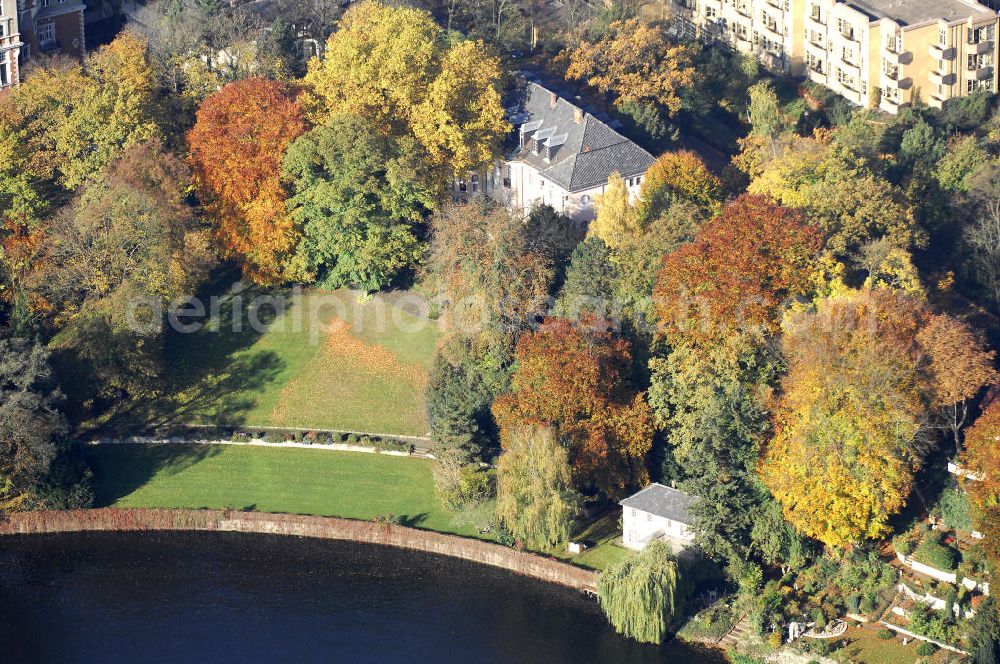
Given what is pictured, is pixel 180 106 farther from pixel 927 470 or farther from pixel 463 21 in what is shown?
pixel 927 470

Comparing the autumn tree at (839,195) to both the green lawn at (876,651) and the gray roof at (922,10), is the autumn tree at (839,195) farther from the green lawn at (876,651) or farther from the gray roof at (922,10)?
the green lawn at (876,651)

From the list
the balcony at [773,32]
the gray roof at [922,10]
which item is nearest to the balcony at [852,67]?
the gray roof at [922,10]

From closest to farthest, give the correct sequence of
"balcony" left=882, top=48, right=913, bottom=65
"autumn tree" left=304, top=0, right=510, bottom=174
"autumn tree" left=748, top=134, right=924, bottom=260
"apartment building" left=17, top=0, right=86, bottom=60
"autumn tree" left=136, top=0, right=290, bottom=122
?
"autumn tree" left=748, top=134, right=924, bottom=260, "autumn tree" left=304, top=0, right=510, bottom=174, "autumn tree" left=136, top=0, right=290, bottom=122, "balcony" left=882, top=48, right=913, bottom=65, "apartment building" left=17, top=0, right=86, bottom=60

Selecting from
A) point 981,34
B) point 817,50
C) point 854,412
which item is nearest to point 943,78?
point 981,34

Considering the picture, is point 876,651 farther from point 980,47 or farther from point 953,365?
point 980,47

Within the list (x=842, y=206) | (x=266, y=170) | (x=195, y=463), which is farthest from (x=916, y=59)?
(x=195, y=463)

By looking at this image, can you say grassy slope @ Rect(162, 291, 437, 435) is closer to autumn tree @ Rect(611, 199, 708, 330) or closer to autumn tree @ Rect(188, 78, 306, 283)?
autumn tree @ Rect(188, 78, 306, 283)

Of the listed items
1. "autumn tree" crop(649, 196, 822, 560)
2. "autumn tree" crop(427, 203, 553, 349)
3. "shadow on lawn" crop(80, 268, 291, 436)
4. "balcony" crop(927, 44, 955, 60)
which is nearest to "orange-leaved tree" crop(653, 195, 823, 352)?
"autumn tree" crop(649, 196, 822, 560)
